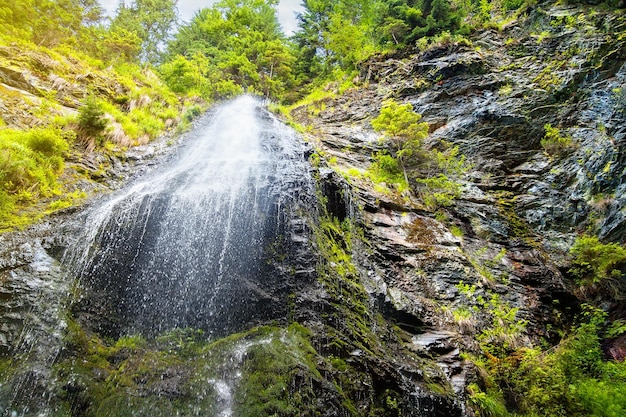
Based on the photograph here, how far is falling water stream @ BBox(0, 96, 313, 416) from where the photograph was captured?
19.6 feet

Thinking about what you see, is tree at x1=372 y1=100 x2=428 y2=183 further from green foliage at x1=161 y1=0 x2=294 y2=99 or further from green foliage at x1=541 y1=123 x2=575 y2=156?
green foliage at x1=161 y1=0 x2=294 y2=99

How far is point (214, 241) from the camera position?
6.98m

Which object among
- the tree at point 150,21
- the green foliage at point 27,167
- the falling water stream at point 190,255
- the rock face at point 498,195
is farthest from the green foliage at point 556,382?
the tree at point 150,21

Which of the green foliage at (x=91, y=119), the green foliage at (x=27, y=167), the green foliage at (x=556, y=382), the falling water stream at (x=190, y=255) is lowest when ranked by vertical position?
the green foliage at (x=556, y=382)

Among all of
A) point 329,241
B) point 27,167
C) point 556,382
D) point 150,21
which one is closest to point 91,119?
point 27,167

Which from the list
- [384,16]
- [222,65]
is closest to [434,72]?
[384,16]

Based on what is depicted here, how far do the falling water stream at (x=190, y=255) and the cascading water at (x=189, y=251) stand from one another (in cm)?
2

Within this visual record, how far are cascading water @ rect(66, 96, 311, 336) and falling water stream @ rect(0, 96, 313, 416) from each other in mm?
18

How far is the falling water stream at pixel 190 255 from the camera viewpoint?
235 inches

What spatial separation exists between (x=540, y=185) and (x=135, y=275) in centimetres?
1124

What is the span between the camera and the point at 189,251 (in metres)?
6.86

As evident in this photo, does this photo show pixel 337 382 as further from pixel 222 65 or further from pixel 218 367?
pixel 222 65

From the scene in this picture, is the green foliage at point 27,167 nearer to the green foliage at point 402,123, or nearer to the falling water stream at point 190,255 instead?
the falling water stream at point 190,255

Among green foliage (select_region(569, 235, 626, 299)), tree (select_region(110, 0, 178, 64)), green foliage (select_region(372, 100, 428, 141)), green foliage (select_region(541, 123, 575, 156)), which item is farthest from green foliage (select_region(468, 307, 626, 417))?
tree (select_region(110, 0, 178, 64))
